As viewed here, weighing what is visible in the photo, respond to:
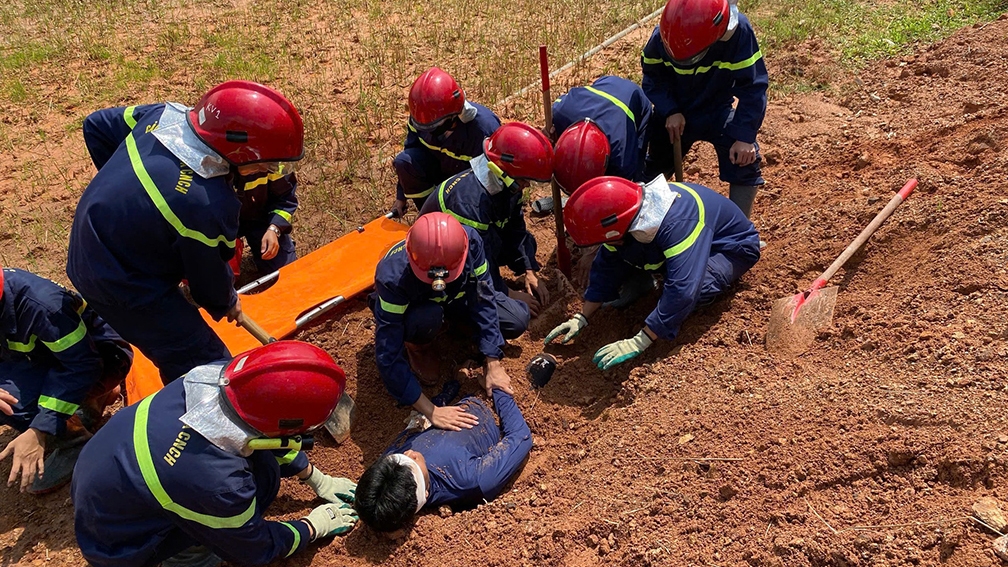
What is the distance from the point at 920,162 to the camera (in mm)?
4492

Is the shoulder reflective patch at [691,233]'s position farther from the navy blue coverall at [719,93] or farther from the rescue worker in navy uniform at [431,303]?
the rescue worker in navy uniform at [431,303]

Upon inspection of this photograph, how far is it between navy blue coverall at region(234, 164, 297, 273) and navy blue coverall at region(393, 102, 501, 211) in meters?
0.89

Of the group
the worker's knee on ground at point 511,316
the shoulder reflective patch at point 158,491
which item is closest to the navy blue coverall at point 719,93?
the worker's knee on ground at point 511,316

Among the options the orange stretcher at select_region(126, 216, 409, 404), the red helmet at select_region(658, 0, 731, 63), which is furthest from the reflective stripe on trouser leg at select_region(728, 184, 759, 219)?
the orange stretcher at select_region(126, 216, 409, 404)

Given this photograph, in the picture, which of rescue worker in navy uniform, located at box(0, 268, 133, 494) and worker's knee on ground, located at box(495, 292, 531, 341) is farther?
worker's knee on ground, located at box(495, 292, 531, 341)

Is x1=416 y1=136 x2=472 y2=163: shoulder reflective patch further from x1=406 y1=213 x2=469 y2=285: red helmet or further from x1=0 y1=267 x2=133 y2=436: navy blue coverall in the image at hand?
x1=0 y1=267 x2=133 y2=436: navy blue coverall

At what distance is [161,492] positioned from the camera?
8.20 feet

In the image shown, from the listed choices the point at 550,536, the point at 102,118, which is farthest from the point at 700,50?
the point at 102,118

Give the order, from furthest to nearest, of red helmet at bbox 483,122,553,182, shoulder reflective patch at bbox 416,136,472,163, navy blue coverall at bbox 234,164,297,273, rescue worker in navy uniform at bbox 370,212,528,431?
shoulder reflective patch at bbox 416,136,472,163
navy blue coverall at bbox 234,164,297,273
red helmet at bbox 483,122,553,182
rescue worker in navy uniform at bbox 370,212,528,431

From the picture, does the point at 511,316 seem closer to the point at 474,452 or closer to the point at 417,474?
the point at 474,452

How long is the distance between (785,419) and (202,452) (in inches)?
99.6

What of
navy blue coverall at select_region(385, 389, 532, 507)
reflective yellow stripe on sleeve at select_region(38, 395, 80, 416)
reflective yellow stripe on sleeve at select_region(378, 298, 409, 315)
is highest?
reflective yellow stripe on sleeve at select_region(378, 298, 409, 315)

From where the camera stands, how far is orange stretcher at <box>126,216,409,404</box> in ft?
14.0

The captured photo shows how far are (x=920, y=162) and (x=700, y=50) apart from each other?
1857 mm
